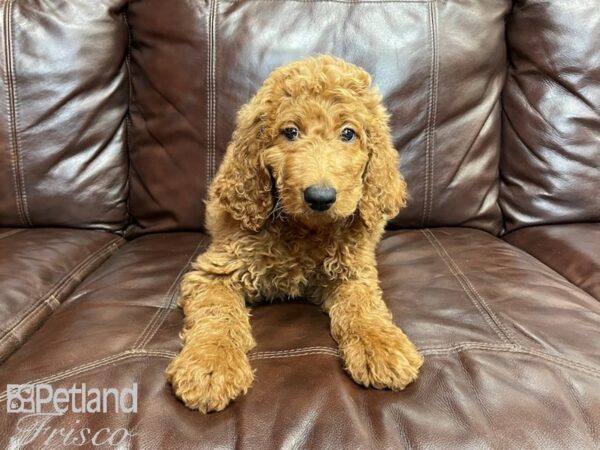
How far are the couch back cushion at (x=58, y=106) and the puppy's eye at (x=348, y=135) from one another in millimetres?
1426

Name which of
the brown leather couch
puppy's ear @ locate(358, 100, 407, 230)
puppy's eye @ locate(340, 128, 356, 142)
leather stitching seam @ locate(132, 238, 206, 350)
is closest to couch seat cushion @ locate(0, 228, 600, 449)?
leather stitching seam @ locate(132, 238, 206, 350)

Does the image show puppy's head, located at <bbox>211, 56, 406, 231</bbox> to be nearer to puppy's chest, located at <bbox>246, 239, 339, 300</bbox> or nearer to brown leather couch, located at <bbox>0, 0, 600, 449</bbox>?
puppy's chest, located at <bbox>246, 239, 339, 300</bbox>

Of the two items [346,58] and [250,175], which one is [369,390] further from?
[346,58]

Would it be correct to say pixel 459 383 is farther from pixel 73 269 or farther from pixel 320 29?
pixel 320 29

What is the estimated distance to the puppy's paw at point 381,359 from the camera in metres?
1.42

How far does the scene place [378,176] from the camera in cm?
190

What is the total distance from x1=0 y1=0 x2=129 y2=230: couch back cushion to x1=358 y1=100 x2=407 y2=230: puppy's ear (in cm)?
146

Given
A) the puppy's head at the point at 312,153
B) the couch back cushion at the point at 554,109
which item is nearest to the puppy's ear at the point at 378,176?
the puppy's head at the point at 312,153

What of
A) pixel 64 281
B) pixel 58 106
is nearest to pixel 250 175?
pixel 64 281

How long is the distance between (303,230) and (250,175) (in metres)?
0.29

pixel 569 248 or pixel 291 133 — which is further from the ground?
pixel 291 133

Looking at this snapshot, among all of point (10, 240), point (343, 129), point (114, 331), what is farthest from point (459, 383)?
point (10, 240)

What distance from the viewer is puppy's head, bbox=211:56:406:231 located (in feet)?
5.37

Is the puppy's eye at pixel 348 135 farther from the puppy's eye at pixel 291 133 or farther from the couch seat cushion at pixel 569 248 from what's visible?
the couch seat cushion at pixel 569 248
